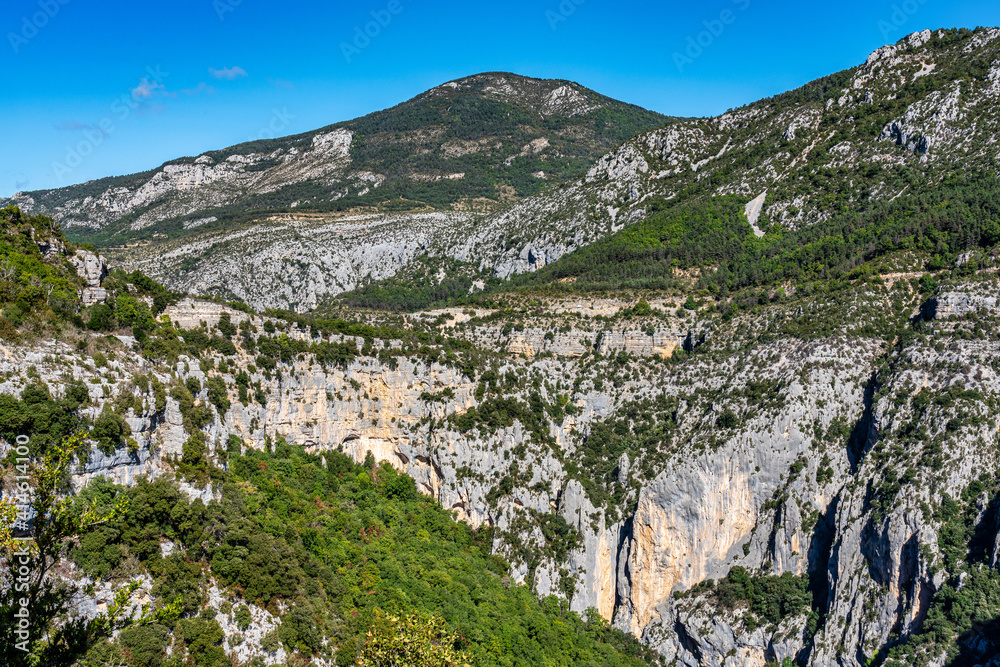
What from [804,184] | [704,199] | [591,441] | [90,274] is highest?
[804,184]

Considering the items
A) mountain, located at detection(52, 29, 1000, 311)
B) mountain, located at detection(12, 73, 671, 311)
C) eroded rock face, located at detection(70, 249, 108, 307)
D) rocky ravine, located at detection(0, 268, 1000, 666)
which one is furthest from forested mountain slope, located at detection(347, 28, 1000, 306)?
eroded rock face, located at detection(70, 249, 108, 307)

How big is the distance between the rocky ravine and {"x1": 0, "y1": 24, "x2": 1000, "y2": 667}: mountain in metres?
0.24

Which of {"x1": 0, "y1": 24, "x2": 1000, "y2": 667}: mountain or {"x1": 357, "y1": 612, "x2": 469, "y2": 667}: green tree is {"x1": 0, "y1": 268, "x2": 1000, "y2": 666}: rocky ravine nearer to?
{"x1": 0, "y1": 24, "x2": 1000, "y2": 667}: mountain

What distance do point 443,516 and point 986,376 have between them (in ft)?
151

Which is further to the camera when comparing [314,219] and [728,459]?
[314,219]

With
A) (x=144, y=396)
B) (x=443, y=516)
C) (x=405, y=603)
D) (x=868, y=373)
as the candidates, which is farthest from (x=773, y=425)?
(x=144, y=396)

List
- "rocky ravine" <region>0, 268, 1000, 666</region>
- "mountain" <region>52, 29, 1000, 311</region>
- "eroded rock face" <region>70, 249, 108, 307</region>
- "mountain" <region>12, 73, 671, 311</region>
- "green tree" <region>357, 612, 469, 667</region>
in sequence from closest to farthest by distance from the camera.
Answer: "green tree" <region>357, 612, 469, 667</region>
"eroded rock face" <region>70, 249, 108, 307</region>
"rocky ravine" <region>0, 268, 1000, 666</region>
"mountain" <region>52, 29, 1000, 311</region>
"mountain" <region>12, 73, 671, 311</region>

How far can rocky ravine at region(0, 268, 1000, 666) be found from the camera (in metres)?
51.0

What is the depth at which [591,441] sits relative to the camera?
2746 inches

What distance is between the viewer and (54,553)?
15.4 meters

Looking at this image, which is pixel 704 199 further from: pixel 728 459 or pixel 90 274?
pixel 90 274

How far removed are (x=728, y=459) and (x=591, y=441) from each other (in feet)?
47.4

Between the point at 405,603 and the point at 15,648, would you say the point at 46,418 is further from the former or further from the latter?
the point at 405,603

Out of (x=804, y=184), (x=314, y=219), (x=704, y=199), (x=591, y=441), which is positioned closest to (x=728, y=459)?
(x=591, y=441)
